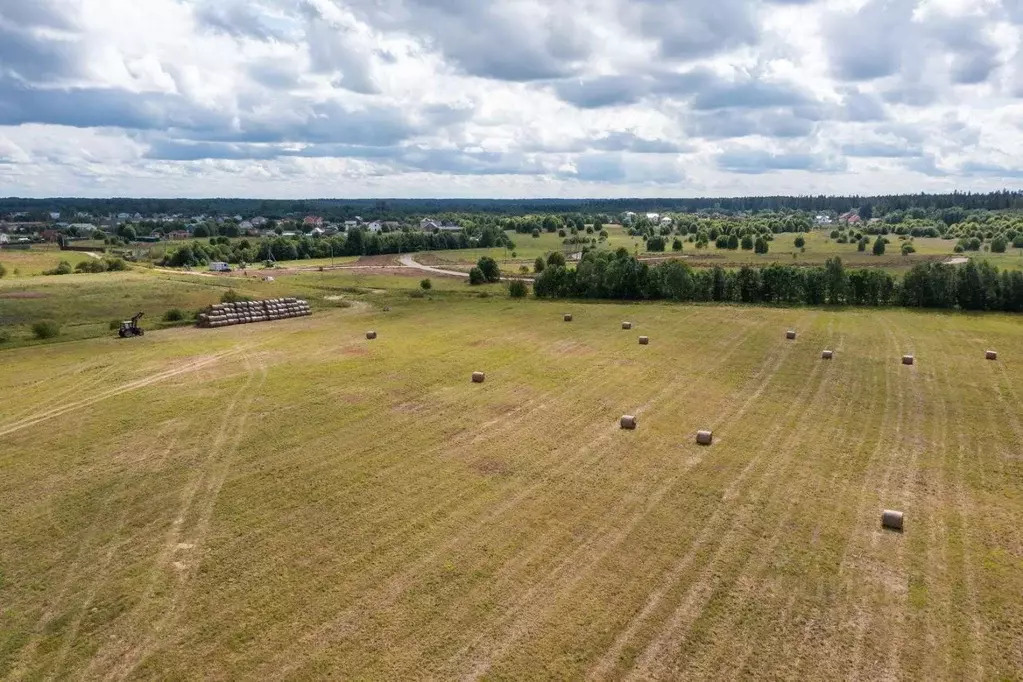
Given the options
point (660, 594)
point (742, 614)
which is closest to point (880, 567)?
point (742, 614)

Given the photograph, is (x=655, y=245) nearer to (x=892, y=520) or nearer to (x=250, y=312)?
(x=250, y=312)

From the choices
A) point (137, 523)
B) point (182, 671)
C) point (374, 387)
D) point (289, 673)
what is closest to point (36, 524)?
point (137, 523)

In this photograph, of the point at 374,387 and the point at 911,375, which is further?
the point at 911,375

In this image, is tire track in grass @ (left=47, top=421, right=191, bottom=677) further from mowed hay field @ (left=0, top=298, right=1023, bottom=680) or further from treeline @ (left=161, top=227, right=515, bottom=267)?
treeline @ (left=161, top=227, right=515, bottom=267)

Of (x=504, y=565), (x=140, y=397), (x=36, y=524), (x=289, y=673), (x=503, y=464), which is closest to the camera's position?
(x=289, y=673)

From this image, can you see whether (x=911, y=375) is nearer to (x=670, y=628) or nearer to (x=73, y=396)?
(x=670, y=628)

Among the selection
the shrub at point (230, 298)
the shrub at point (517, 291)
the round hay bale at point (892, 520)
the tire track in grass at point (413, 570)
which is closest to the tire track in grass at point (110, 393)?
the tire track in grass at point (413, 570)
